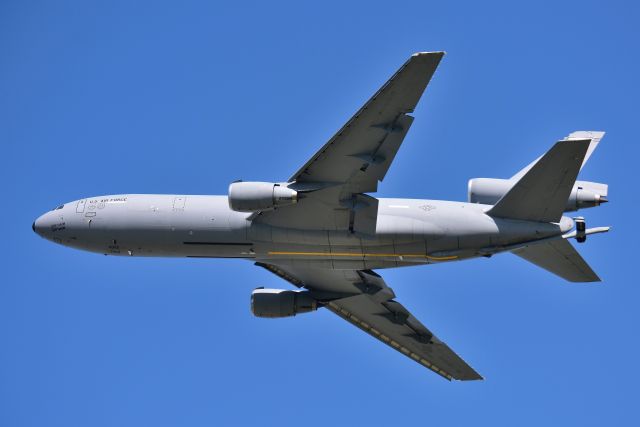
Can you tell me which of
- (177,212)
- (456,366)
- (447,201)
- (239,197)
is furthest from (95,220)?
(456,366)

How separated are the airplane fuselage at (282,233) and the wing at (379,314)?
411cm

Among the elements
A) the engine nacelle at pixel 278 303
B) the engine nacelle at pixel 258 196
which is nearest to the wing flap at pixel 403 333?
the engine nacelle at pixel 278 303

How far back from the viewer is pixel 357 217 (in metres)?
43.8

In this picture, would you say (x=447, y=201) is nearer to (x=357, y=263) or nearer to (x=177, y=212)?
(x=357, y=263)

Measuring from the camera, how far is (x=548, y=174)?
41938mm

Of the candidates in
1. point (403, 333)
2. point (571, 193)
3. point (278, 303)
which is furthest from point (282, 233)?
point (571, 193)

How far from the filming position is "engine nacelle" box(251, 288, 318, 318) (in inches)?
1987

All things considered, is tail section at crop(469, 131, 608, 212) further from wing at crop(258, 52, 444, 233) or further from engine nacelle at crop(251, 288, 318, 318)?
engine nacelle at crop(251, 288, 318, 318)

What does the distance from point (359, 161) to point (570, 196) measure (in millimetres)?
9454

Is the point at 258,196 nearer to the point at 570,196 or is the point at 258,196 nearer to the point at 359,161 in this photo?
the point at 359,161

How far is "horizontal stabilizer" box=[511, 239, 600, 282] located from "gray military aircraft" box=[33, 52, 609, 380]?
5cm

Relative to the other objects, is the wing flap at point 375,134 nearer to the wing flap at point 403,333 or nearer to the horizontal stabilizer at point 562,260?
the horizontal stabilizer at point 562,260

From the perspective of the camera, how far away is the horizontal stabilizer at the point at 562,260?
45031mm

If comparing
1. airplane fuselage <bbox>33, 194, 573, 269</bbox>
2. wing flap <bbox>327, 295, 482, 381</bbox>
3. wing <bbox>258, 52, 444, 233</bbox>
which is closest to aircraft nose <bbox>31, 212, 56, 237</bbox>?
airplane fuselage <bbox>33, 194, 573, 269</bbox>
